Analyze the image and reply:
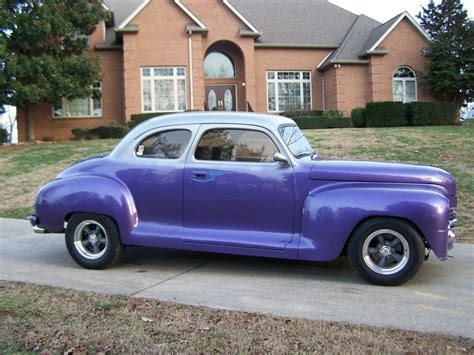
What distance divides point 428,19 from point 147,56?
640 inches

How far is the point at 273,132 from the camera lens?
Result: 5602 mm

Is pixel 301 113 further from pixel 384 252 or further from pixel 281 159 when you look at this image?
pixel 384 252

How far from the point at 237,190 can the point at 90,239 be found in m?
1.97

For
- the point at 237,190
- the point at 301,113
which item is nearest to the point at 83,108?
the point at 301,113

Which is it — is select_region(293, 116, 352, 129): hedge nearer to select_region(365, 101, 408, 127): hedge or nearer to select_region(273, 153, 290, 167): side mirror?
select_region(365, 101, 408, 127): hedge

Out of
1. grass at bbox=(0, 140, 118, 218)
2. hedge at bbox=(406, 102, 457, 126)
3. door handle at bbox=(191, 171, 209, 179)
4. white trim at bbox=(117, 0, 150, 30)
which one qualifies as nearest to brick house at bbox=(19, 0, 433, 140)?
white trim at bbox=(117, 0, 150, 30)

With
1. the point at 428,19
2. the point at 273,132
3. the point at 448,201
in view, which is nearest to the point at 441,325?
the point at 448,201

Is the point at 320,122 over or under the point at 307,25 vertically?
under

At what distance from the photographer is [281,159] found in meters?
5.38

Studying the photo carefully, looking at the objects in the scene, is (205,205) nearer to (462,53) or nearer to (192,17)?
(192,17)

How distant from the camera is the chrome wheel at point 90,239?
6.00 meters

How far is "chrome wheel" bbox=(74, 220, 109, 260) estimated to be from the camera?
6000 mm

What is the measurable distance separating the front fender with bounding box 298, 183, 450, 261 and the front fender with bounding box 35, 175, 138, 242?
209 cm

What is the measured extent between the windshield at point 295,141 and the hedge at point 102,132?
637 inches
